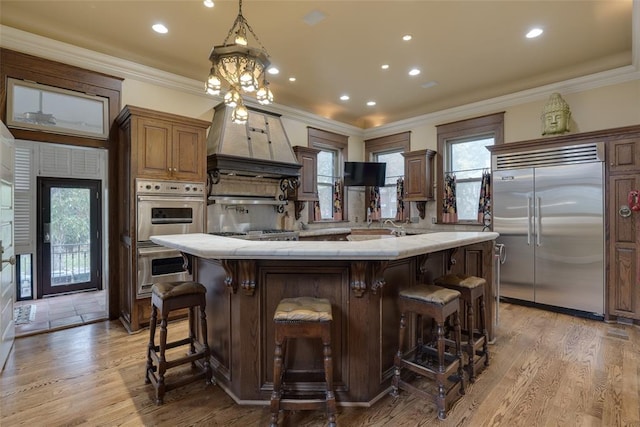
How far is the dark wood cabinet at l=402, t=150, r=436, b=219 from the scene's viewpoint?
552 cm

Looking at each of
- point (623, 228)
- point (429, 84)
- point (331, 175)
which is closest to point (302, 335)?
point (623, 228)

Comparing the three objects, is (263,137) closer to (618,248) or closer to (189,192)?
(189,192)

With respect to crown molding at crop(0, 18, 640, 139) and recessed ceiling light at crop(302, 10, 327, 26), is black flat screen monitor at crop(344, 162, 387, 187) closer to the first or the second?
crown molding at crop(0, 18, 640, 139)

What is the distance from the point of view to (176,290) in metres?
2.23

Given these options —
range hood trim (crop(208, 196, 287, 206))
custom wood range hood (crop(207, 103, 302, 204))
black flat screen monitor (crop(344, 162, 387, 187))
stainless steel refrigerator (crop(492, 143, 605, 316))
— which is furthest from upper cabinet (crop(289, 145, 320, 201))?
stainless steel refrigerator (crop(492, 143, 605, 316))

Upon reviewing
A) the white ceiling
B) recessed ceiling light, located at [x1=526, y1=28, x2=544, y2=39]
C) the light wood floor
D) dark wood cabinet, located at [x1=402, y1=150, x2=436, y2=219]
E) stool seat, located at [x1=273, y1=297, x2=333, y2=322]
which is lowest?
the light wood floor

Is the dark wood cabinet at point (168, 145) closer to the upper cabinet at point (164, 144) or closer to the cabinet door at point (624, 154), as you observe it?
the upper cabinet at point (164, 144)

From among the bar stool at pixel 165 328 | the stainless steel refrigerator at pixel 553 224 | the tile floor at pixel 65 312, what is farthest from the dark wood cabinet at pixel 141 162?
the stainless steel refrigerator at pixel 553 224

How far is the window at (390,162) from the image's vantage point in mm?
6125

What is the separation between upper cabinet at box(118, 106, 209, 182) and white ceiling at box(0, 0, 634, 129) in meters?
0.90

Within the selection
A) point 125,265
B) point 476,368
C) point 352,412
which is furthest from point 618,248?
point 125,265

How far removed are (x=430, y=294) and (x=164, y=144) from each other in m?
3.24

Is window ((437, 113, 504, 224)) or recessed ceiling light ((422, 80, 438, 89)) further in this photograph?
window ((437, 113, 504, 224))

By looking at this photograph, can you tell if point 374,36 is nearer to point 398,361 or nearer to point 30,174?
point 398,361
